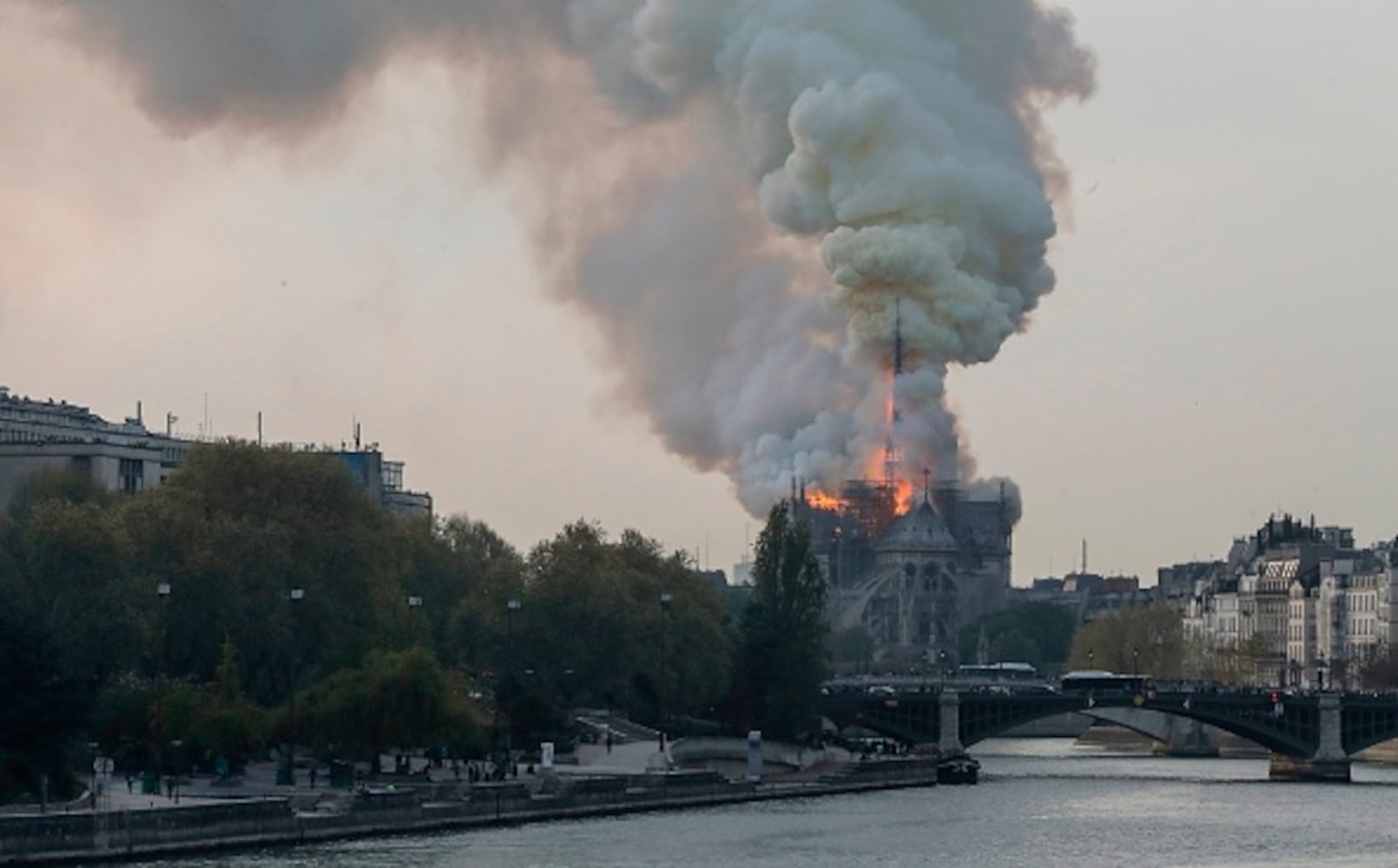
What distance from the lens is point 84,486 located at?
11656 centimetres

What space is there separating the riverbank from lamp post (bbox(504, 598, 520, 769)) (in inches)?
215

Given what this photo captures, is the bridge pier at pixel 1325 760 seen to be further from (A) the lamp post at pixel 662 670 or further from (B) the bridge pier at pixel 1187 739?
(B) the bridge pier at pixel 1187 739

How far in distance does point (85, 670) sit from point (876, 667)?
113m

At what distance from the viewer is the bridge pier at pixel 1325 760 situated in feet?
385

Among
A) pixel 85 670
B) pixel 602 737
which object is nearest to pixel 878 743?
pixel 602 737

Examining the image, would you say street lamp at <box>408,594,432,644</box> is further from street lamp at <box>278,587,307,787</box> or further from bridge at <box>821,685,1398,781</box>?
bridge at <box>821,685,1398,781</box>

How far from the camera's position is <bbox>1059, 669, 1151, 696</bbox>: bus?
129 m

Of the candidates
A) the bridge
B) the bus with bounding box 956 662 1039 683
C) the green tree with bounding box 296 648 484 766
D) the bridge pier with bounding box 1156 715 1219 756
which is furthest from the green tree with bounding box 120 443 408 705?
the bus with bounding box 956 662 1039 683

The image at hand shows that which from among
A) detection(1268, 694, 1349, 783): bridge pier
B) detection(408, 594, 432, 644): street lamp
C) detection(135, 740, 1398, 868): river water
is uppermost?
detection(408, 594, 432, 644): street lamp

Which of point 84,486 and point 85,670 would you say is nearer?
point 85,670

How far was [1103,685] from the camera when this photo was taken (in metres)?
134

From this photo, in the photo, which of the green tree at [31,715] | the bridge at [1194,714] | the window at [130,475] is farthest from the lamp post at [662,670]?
the green tree at [31,715]

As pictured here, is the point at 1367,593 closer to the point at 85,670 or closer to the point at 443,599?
the point at 443,599

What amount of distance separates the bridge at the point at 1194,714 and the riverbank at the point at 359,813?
64.4 ft
